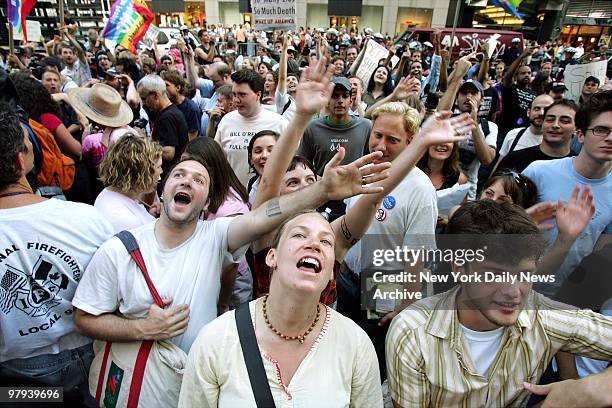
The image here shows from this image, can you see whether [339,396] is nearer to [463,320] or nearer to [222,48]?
[463,320]

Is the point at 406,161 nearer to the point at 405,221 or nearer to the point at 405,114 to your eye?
the point at 405,221

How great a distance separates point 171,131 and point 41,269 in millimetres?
2644

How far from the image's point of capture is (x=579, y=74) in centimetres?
509

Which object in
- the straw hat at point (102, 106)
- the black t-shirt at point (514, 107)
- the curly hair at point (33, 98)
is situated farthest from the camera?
the black t-shirt at point (514, 107)

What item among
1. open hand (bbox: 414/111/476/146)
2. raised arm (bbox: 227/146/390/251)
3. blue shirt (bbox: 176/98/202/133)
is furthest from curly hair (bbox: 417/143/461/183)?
blue shirt (bbox: 176/98/202/133)

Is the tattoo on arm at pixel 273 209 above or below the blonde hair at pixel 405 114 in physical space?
below

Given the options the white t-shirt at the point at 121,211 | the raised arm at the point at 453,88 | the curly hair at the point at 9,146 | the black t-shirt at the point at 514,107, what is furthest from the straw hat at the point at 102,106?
the black t-shirt at the point at 514,107

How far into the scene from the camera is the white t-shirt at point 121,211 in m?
2.10

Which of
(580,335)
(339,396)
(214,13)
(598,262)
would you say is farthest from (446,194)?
(214,13)

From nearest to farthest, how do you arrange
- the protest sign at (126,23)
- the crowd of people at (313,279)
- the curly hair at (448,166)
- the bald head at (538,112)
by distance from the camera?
the crowd of people at (313,279)
the curly hair at (448,166)
the bald head at (538,112)
the protest sign at (126,23)

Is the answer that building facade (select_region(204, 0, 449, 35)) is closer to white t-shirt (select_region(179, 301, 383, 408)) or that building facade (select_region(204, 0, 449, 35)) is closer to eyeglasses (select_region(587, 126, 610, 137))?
eyeglasses (select_region(587, 126, 610, 137))

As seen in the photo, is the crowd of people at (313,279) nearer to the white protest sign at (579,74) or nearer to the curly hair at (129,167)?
the curly hair at (129,167)

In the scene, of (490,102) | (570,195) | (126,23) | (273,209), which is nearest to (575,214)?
(570,195)

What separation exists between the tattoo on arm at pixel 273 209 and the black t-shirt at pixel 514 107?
4.96 meters
